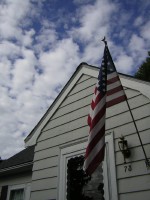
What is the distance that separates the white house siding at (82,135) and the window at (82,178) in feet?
0.43

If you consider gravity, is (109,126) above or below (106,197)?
above

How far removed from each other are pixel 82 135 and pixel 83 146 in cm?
26

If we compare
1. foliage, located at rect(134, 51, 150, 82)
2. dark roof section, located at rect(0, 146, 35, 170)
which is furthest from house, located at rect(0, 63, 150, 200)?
foliage, located at rect(134, 51, 150, 82)

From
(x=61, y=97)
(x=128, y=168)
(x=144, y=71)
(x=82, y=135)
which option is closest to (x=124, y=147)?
(x=128, y=168)

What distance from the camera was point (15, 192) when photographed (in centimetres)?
744

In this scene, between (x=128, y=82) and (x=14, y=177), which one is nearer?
(x=128, y=82)

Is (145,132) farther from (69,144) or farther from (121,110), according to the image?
(69,144)

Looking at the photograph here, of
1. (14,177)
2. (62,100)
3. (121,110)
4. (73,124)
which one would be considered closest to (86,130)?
(73,124)

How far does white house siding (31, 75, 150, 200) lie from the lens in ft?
12.8

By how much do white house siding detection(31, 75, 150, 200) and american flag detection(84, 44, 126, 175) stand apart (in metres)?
0.88

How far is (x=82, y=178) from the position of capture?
475 cm

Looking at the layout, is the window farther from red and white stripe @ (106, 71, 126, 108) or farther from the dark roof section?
the dark roof section

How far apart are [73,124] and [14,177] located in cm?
362

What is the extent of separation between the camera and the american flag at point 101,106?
321 cm
